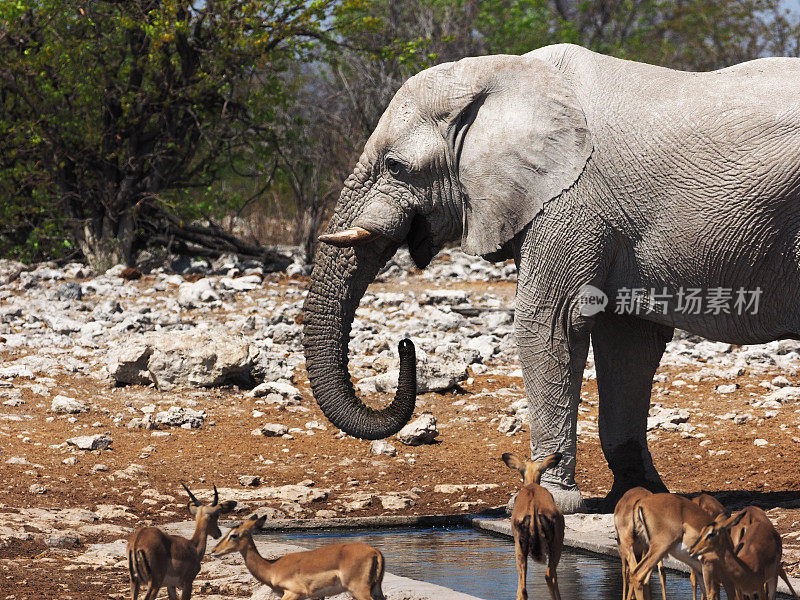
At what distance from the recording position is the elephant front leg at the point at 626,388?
780cm

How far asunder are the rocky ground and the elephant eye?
2.29 metres

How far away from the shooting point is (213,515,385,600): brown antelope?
4.78 meters

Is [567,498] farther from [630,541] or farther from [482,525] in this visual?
[630,541]

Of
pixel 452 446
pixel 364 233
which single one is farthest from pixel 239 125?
pixel 364 233

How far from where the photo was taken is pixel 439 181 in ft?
24.6

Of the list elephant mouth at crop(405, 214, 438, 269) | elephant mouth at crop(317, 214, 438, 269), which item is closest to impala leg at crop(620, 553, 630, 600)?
elephant mouth at crop(317, 214, 438, 269)

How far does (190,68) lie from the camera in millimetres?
19344

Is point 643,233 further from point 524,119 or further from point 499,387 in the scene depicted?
point 499,387

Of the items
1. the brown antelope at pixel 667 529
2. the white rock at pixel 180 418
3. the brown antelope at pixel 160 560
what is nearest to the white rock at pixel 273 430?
the white rock at pixel 180 418

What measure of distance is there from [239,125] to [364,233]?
1345 cm

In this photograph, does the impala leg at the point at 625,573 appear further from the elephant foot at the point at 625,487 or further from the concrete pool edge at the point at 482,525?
the elephant foot at the point at 625,487

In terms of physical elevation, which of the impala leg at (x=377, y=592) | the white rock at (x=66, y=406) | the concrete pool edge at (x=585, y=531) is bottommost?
the concrete pool edge at (x=585, y=531)

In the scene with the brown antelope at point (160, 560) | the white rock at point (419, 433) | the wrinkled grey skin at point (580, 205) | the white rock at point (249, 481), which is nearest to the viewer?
the brown antelope at point (160, 560)

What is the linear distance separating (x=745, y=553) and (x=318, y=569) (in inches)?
66.7
